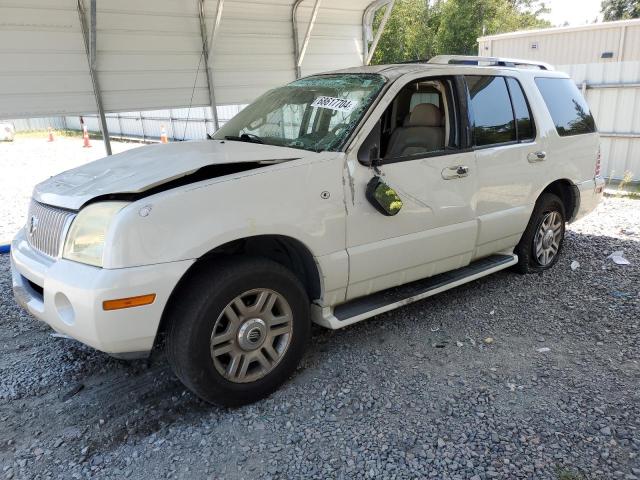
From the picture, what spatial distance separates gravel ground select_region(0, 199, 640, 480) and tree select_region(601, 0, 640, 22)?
42350 millimetres

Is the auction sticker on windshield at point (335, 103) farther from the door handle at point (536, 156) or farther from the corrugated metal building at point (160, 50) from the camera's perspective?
the corrugated metal building at point (160, 50)

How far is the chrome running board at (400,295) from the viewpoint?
340 cm

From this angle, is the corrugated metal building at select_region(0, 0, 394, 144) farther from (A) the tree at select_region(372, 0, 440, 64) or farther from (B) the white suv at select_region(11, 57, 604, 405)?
(A) the tree at select_region(372, 0, 440, 64)

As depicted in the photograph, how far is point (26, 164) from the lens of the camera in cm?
1605

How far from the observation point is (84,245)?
8.85 feet

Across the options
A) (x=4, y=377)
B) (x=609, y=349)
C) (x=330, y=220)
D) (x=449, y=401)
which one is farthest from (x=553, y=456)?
(x=4, y=377)

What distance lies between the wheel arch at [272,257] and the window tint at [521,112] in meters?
2.40

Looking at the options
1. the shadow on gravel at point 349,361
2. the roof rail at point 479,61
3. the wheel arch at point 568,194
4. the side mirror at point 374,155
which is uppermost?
the roof rail at point 479,61

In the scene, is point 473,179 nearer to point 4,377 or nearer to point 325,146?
Result: point 325,146

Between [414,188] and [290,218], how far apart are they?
1055 millimetres

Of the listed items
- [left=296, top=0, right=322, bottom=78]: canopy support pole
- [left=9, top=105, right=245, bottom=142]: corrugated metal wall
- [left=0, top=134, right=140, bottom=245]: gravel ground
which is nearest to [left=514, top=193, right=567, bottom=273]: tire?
[left=296, top=0, right=322, bottom=78]: canopy support pole

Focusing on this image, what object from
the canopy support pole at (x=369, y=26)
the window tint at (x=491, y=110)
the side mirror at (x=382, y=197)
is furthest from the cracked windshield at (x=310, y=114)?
the canopy support pole at (x=369, y=26)

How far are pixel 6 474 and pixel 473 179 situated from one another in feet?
11.6

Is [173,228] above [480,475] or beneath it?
above
